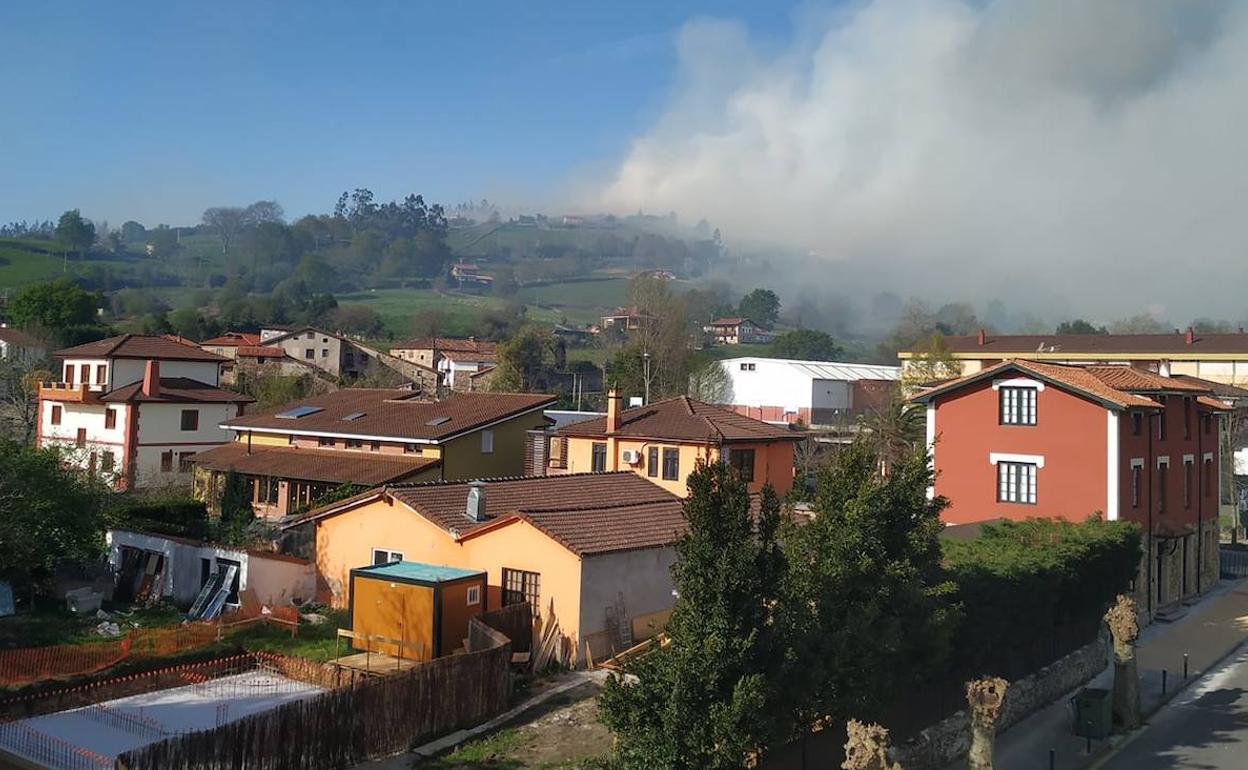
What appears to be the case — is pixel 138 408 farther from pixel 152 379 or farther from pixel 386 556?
pixel 386 556

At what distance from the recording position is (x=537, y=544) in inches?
913

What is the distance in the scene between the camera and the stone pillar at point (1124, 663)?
875 inches

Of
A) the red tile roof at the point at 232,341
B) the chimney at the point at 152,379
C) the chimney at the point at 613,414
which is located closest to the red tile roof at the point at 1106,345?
the chimney at the point at 613,414

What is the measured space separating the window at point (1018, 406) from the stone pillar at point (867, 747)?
2266 cm

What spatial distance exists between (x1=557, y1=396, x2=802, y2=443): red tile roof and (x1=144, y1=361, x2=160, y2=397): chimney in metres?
21.7

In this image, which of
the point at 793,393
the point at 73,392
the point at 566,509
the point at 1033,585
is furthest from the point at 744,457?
the point at 793,393

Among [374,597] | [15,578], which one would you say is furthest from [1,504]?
[374,597]

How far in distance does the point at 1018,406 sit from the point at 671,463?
13.6 meters

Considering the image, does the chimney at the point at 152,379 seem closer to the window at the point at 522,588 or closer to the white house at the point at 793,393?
the window at the point at 522,588

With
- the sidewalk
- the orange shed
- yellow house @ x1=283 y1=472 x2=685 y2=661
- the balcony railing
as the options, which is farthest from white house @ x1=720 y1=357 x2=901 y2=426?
the orange shed

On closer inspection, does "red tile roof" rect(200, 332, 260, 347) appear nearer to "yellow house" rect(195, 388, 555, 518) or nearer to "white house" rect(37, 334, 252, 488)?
"white house" rect(37, 334, 252, 488)

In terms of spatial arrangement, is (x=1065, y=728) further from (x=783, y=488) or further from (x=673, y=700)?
(x=783, y=488)

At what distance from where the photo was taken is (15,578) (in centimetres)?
2830

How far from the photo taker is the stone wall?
62.0ft
